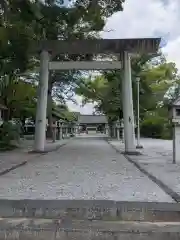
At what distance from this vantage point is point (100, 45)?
21.8 metres

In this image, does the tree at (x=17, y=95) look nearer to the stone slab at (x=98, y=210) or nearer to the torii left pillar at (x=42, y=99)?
the torii left pillar at (x=42, y=99)

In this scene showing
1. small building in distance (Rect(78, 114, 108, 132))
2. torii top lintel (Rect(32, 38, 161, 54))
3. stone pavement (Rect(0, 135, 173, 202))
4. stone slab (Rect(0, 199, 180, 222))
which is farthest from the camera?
small building in distance (Rect(78, 114, 108, 132))

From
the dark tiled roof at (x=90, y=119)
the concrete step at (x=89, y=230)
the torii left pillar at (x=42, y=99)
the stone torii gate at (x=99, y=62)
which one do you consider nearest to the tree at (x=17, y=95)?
the torii left pillar at (x=42, y=99)

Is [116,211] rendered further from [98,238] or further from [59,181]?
[59,181]

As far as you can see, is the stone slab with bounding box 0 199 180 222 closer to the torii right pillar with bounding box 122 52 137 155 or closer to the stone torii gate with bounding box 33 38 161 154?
the stone torii gate with bounding box 33 38 161 154

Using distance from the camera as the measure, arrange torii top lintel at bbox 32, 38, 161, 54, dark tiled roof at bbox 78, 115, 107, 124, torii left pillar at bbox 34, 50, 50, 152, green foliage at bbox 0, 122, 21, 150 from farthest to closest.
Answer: dark tiled roof at bbox 78, 115, 107, 124, green foliage at bbox 0, 122, 21, 150, torii left pillar at bbox 34, 50, 50, 152, torii top lintel at bbox 32, 38, 161, 54

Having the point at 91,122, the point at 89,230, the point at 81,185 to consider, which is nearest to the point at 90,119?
the point at 91,122

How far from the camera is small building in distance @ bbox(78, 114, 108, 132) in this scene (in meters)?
104

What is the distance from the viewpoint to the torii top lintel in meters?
21.4

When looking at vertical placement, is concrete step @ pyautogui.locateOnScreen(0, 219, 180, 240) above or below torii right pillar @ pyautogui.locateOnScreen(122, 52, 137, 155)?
below

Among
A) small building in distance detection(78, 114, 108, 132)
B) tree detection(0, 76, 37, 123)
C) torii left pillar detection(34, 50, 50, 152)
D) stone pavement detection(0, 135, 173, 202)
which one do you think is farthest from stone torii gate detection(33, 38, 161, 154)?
small building in distance detection(78, 114, 108, 132)

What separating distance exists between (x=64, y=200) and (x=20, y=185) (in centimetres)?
265

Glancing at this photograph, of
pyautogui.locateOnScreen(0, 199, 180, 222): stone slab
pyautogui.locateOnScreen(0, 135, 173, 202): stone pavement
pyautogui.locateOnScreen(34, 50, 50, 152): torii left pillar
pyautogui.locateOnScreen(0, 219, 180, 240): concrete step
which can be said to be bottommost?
pyautogui.locateOnScreen(0, 219, 180, 240): concrete step

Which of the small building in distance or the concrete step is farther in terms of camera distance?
the small building in distance
